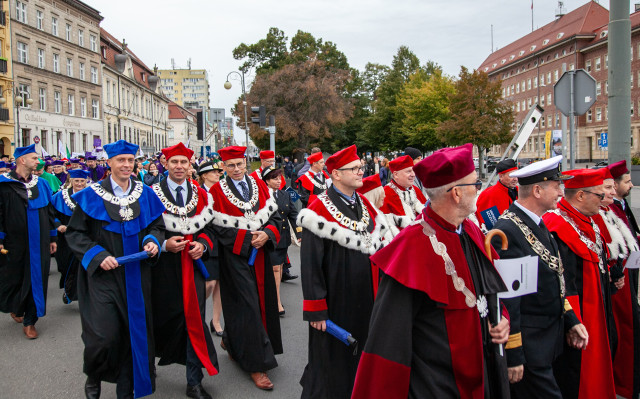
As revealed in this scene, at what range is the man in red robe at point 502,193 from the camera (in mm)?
6669

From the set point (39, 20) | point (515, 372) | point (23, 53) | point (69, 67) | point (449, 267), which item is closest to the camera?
point (449, 267)

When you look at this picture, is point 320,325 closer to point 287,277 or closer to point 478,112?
point 287,277

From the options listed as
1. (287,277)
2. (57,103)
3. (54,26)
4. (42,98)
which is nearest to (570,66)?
(54,26)

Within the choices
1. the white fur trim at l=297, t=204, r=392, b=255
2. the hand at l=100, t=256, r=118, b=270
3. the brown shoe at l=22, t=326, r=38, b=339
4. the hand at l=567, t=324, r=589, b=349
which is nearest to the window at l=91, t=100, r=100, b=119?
the brown shoe at l=22, t=326, r=38, b=339

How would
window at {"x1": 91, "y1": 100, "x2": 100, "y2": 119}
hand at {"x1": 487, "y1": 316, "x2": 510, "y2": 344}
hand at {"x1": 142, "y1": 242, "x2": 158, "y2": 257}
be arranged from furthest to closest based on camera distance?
window at {"x1": 91, "y1": 100, "x2": 100, "y2": 119} < hand at {"x1": 142, "y1": 242, "x2": 158, "y2": 257} < hand at {"x1": 487, "y1": 316, "x2": 510, "y2": 344}

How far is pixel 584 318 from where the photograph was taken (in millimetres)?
4121

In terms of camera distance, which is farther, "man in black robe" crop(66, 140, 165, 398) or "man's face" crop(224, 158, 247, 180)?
"man's face" crop(224, 158, 247, 180)

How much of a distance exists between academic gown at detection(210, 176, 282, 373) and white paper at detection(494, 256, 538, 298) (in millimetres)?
2938

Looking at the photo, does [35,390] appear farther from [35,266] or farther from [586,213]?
[586,213]

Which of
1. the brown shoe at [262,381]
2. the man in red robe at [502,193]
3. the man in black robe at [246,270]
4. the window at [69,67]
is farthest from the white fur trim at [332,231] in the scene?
the window at [69,67]

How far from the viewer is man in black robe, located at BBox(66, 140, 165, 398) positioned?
14.1ft

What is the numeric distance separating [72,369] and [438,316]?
4.46 metres

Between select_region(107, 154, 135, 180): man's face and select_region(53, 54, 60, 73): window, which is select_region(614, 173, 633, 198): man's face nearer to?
select_region(107, 154, 135, 180): man's face

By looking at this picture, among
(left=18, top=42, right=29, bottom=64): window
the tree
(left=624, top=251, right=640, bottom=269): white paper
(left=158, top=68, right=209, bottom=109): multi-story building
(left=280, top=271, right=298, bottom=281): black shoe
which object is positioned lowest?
(left=280, top=271, right=298, bottom=281): black shoe
